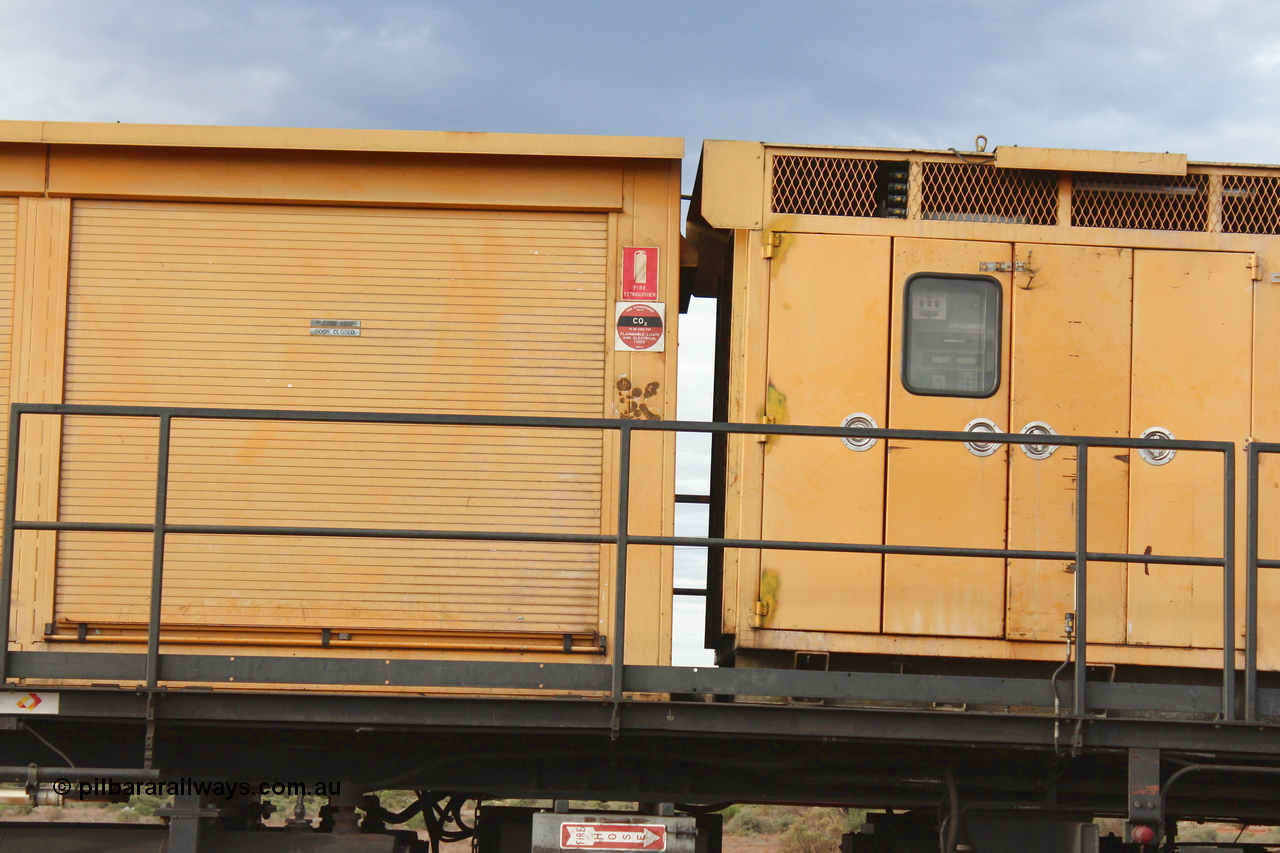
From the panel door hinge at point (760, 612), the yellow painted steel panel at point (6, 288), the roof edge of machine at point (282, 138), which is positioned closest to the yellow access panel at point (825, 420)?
the panel door hinge at point (760, 612)

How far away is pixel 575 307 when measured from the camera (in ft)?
18.1

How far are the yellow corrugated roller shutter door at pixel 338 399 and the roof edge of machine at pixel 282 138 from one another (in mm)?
323

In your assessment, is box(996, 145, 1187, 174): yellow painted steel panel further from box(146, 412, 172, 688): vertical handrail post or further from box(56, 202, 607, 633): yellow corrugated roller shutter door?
box(146, 412, 172, 688): vertical handrail post

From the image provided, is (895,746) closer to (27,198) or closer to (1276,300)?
(1276,300)

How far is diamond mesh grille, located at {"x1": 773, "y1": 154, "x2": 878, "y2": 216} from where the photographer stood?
18.4 ft

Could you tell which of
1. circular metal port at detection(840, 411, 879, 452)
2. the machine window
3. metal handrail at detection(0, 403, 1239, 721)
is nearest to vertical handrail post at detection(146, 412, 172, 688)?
metal handrail at detection(0, 403, 1239, 721)

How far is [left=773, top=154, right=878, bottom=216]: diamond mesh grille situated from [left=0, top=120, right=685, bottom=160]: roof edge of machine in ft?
3.01

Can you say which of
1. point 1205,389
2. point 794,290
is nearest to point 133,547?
point 794,290

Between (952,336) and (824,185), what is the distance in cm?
101

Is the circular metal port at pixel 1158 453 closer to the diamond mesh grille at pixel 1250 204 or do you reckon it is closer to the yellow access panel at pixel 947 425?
the yellow access panel at pixel 947 425

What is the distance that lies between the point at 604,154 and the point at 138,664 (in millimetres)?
3185

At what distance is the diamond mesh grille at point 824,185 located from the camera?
5609 mm

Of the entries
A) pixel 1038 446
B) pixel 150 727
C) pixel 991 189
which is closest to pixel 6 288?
pixel 150 727

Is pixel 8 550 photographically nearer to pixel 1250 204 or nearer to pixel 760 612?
pixel 760 612
